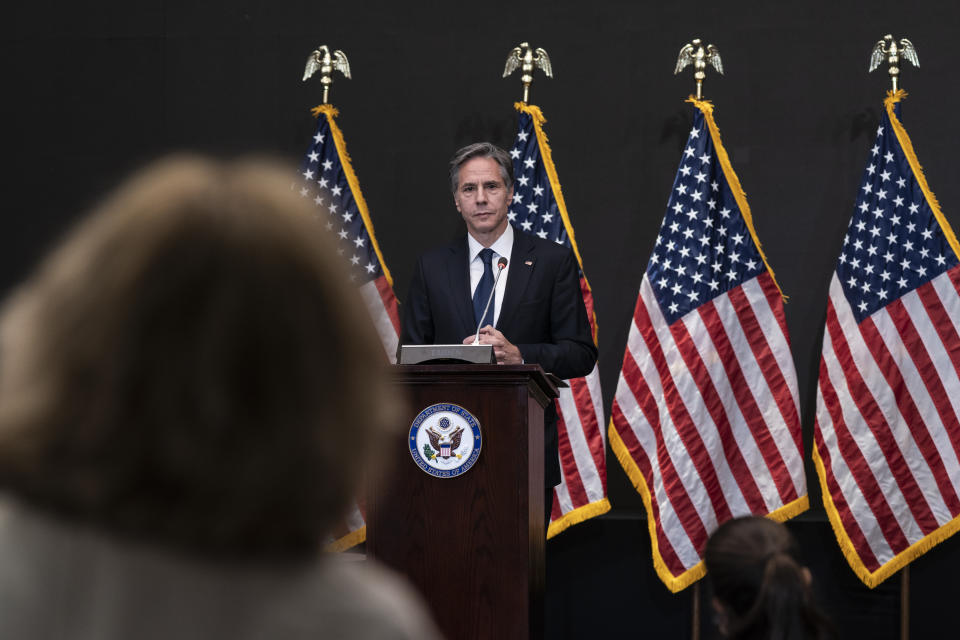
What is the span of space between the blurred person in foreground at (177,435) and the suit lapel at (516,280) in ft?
9.58

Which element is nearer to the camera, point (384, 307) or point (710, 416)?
point (710, 416)

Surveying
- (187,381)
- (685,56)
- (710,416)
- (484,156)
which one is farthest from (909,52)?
(187,381)

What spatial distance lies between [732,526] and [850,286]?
9.26 ft

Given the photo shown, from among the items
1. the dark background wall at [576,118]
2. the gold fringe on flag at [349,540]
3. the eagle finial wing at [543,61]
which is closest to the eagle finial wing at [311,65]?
the dark background wall at [576,118]

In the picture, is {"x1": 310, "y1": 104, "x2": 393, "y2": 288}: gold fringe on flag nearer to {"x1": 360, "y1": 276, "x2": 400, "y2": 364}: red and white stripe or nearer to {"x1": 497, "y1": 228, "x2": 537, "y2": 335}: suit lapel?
{"x1": 360, "y1": 276, "x2": 400, "y2": 364}: red and white stripe

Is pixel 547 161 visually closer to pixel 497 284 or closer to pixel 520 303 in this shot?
pixel 497 284

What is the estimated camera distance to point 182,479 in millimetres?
580

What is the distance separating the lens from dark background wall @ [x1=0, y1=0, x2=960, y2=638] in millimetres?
4797

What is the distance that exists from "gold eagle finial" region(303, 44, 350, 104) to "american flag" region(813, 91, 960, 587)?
2.31m

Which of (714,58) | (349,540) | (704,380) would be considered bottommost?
(349,540)

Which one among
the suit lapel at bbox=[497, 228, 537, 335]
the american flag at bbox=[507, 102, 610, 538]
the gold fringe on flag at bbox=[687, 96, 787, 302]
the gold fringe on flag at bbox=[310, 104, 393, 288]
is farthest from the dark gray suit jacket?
the gold fringe on flag at bbox=[687, 96, 787, 302]

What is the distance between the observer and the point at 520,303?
3.52m

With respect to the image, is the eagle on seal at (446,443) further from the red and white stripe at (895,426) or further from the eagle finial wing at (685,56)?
the eagle finial wing at (685,56)

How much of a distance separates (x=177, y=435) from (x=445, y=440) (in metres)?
2.23
